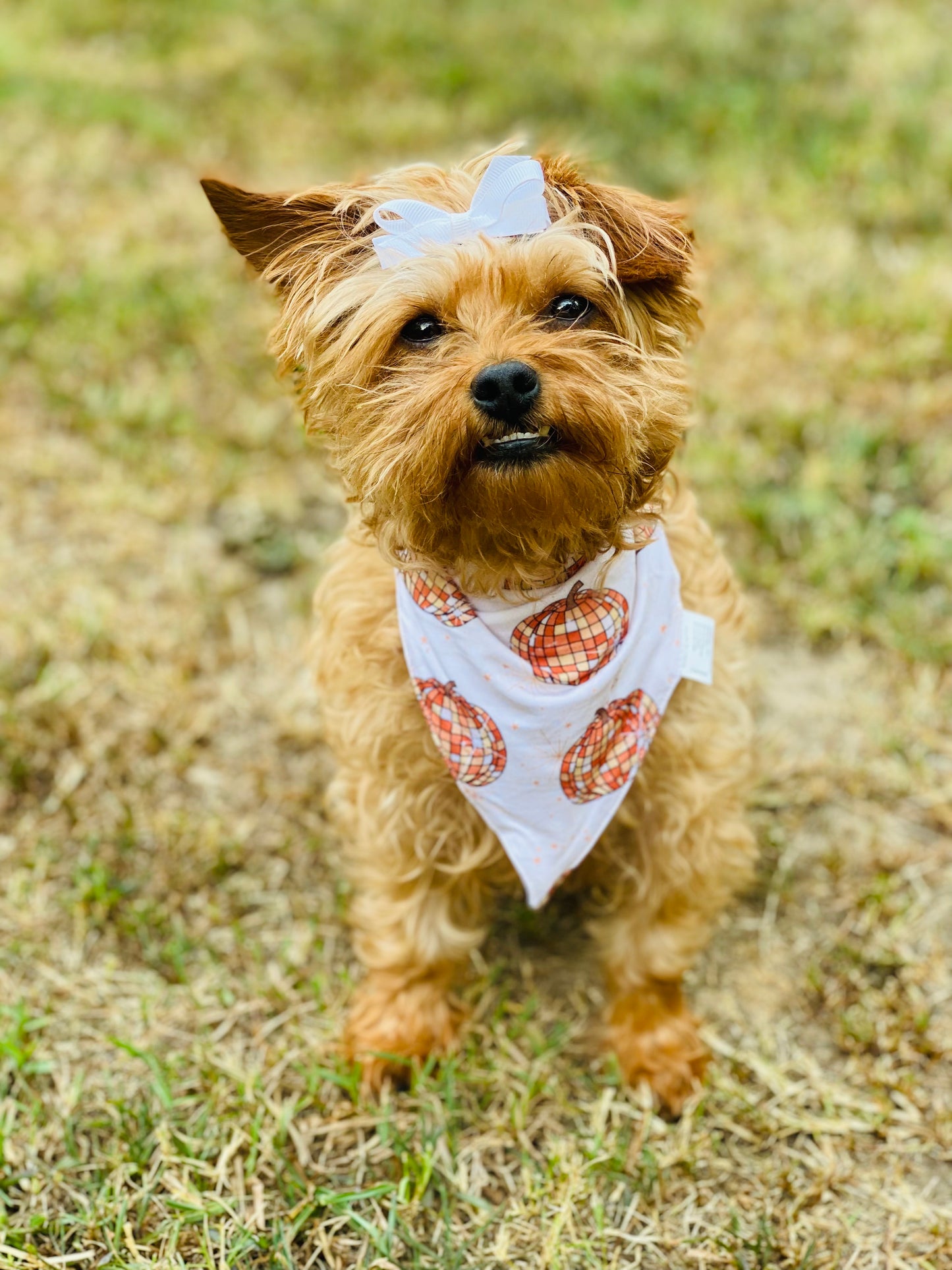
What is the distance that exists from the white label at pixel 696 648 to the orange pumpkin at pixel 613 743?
12 centimetres

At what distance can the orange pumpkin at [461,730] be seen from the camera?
8.50ft

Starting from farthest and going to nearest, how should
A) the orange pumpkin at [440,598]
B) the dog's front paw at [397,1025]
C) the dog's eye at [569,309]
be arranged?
the dog's front paw at [397,1025] → the orange pumpkin at [440,598] → the dog's eye at [569,309]

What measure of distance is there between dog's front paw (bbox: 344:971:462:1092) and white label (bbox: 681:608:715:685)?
3.53ft

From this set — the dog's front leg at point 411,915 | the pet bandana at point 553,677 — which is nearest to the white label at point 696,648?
the pet bandana at point 553,677

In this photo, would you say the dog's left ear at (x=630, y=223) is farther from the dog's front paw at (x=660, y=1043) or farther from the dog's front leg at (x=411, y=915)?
the dog's front paw at (x=660, y=1043)

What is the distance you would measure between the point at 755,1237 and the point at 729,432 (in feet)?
10.1

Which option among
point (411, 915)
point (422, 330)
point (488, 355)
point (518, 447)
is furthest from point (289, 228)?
point (411, 915)

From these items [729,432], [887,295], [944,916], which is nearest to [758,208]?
[887,295]

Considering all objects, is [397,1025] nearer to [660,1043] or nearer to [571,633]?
[660,1043]

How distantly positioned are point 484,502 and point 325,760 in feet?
5.67

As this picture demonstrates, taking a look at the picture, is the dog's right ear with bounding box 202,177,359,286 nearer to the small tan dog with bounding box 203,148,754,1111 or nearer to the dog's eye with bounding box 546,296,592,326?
the small tan dog with bounding box 203,148,754,1111

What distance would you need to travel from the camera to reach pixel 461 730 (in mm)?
2596

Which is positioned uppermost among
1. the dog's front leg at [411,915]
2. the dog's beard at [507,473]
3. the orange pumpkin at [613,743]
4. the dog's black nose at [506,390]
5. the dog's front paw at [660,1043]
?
the dog's black nose at [506,390]

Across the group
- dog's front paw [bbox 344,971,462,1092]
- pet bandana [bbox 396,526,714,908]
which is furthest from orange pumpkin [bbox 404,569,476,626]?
dog's front paw [bbox 344,971,462,1092]
